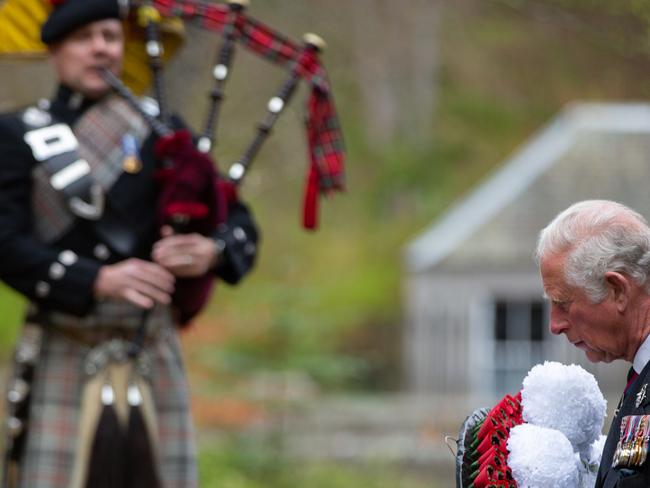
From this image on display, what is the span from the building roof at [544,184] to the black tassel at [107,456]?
13.9 m

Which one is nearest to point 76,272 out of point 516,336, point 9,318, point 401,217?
point 9,318

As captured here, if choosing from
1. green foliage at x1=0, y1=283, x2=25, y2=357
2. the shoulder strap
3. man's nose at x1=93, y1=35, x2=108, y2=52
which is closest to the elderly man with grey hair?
the shoulder strap

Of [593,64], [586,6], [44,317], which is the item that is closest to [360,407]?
[593,64]

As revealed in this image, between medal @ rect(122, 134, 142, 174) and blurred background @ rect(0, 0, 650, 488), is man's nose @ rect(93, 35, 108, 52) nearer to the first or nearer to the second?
medal @ rect(122, 134, 142, 174)

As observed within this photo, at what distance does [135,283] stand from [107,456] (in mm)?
520

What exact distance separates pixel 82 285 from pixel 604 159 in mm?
15130

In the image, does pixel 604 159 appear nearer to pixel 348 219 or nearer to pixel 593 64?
pixel 593 64

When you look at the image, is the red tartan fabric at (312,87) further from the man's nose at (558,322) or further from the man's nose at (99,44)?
the man's nose at (558,322)

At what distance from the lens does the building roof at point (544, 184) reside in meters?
18.3

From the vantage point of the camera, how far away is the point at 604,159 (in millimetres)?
18766

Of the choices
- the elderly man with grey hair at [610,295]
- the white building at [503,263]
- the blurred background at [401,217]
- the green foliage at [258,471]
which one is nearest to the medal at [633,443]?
the elderly man with grey hair at [610,295]

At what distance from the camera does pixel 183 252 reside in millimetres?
4344

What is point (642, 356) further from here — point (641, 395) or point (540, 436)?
point (540, 436)

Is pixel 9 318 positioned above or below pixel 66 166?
below
